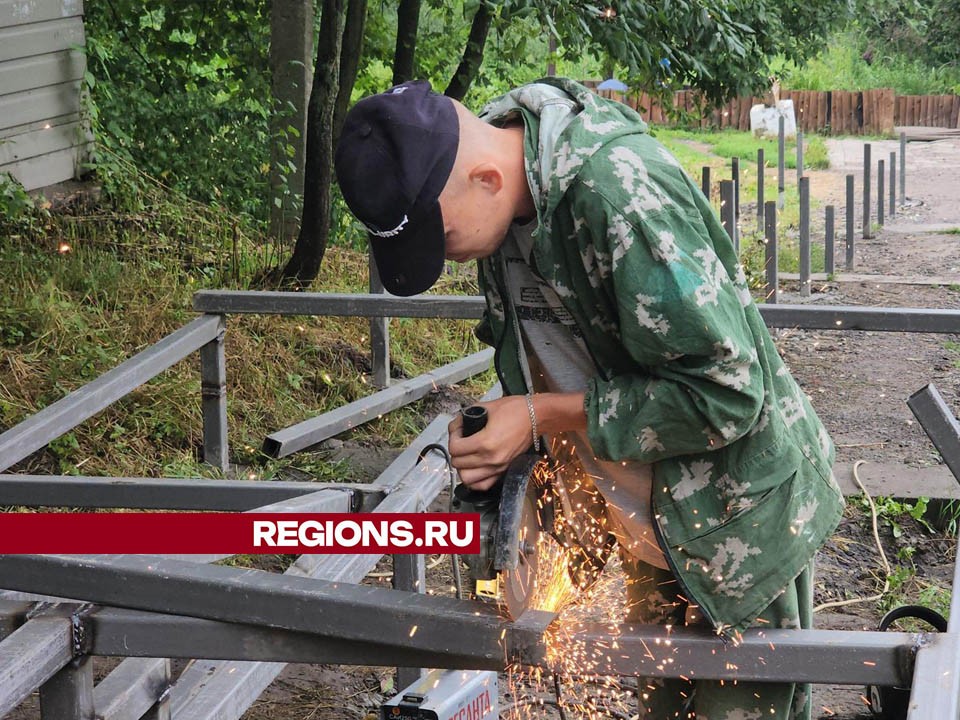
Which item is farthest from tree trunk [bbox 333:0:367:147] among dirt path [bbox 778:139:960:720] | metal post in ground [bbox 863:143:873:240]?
metal post in ground [bbox 863:143:873:240]

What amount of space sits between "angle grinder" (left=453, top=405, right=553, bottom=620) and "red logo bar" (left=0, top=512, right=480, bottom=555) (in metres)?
0.63

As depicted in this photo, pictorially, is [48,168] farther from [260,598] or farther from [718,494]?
[718,494]

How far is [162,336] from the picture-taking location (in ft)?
21.9

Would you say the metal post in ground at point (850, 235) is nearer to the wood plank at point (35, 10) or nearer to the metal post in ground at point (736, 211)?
the metal post in ground at point (736, 211)

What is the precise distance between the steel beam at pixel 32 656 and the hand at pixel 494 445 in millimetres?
810

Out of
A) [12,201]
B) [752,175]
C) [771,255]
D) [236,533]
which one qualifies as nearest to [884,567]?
[236,533]

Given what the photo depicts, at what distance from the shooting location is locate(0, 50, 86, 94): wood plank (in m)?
8.02

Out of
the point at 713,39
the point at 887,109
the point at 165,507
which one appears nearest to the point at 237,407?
the point at 165,507

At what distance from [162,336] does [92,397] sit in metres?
2.71

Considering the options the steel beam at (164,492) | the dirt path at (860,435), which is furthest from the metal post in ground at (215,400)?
the steel beam at (164,492)

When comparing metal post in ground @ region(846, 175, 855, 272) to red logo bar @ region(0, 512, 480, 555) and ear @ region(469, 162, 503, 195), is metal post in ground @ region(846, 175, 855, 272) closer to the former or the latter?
red logo bar @ region(0, 512, 480, 555)

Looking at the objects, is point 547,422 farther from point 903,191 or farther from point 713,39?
point 903,191

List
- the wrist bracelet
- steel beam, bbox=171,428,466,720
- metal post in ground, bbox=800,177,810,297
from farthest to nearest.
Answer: metal post in ground, bbox=800,177,810,297 → steel beam, bbox=171,428,466,720 → the wrist bracelet

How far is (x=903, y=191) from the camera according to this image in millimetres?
18641
